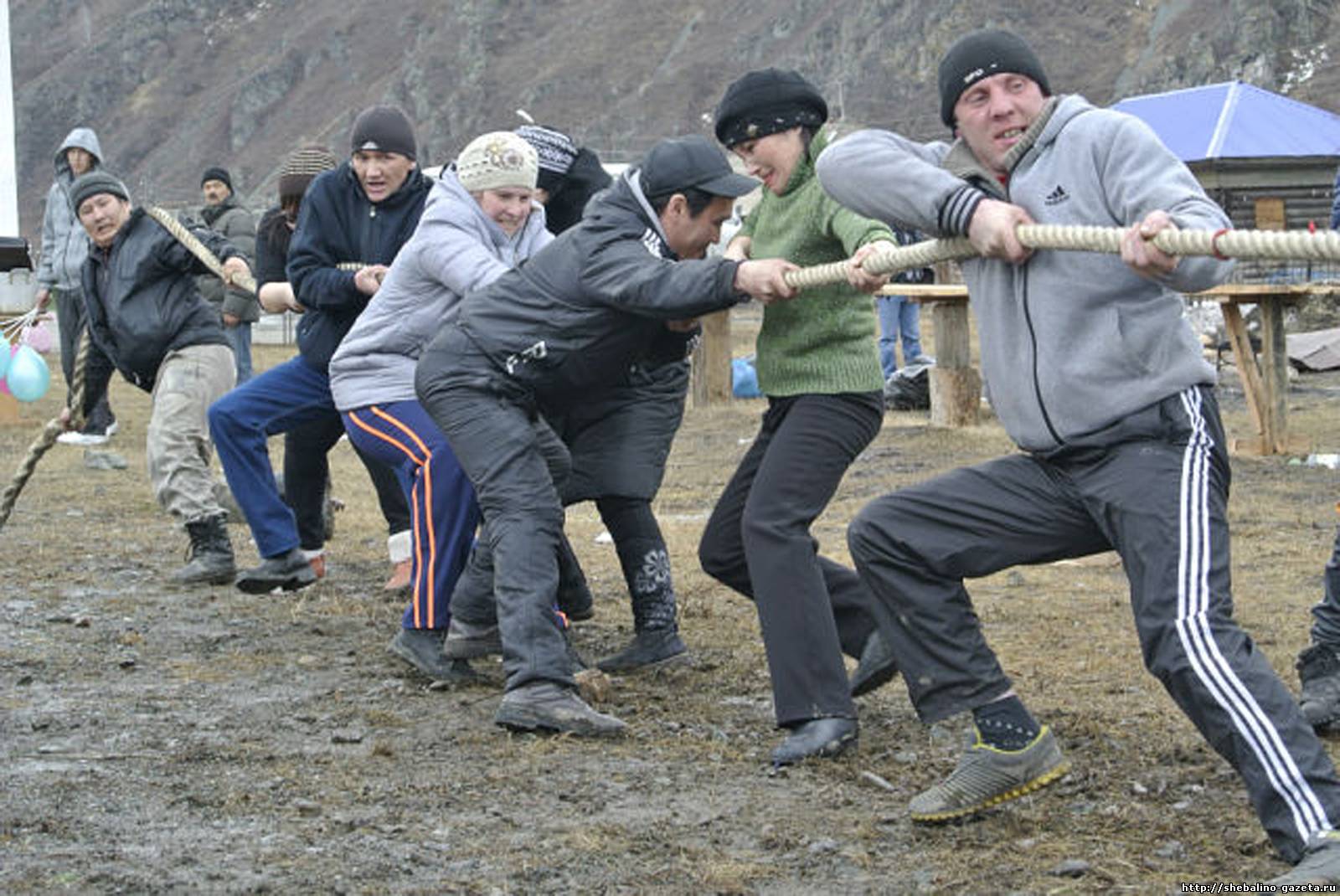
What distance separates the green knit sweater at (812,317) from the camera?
5293mm

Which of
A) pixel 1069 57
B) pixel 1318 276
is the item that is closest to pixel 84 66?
pixel 1069 57

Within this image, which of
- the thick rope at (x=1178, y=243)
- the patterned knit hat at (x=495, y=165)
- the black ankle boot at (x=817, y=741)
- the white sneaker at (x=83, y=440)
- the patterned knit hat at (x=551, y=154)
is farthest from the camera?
the white sneaker at (x=83, y=440)

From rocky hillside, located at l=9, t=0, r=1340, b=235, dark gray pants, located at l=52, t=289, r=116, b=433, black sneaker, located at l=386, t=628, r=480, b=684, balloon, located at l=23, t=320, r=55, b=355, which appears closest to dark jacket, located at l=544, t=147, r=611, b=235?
black sneaker, located at l=386, t=628, r=480, b=684

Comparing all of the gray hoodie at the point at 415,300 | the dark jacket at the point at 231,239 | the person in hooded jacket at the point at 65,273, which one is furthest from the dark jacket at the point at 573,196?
the person in hooded jacket at the point at 65,273

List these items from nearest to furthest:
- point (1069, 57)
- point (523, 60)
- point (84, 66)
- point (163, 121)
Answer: point (1069, 57)
point (523, 60)
point (163, 121)
point (84, 66)

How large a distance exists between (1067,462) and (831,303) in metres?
1.23

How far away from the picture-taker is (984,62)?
4.32 metres

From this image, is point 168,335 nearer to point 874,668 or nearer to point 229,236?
point 874,668

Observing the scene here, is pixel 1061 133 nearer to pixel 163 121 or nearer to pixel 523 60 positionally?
pixel 523 60

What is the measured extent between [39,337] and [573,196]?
34.7 feet

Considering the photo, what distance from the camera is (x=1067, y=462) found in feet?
14.1

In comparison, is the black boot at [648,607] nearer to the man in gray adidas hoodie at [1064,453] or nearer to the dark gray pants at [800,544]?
the dark gray pants at [800,544]

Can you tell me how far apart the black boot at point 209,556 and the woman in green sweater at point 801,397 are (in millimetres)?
3533

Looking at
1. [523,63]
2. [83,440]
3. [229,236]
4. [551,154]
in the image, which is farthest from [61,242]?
[523,63]
